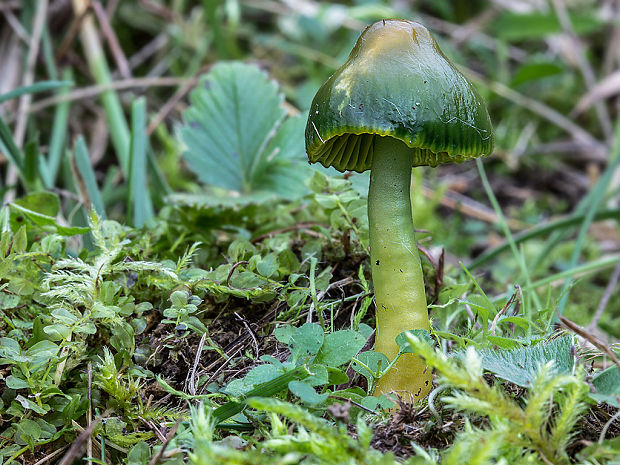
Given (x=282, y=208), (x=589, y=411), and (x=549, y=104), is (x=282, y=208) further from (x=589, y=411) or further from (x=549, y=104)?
(x=549, y=104)

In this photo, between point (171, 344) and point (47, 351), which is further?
point (171, 344)

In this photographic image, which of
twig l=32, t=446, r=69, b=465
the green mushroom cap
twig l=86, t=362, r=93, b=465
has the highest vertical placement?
the green mushroom cap

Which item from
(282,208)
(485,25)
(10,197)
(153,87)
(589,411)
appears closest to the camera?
(589,411)

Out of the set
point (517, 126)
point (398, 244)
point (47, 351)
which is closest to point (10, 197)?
point (47, 351)

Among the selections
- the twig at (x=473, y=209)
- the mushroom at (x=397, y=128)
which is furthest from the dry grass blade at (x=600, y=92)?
the mushroom at (x=397, y=128)

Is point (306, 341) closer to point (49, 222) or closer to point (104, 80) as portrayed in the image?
point (49, 222)

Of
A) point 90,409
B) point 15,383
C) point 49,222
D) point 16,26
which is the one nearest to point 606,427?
point 90,409

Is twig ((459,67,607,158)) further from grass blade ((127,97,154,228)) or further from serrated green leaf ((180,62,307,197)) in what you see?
grass blade ((127,97,154,228))

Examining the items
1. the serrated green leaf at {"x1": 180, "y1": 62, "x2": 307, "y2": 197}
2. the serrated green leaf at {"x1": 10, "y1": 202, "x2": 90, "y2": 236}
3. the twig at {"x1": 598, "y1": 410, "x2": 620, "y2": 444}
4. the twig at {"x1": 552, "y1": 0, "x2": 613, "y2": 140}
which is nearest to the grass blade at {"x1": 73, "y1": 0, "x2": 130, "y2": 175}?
the serrated green leaf at {"x1": 180, "y1": 62, "x2": 307, "y2": 197}
